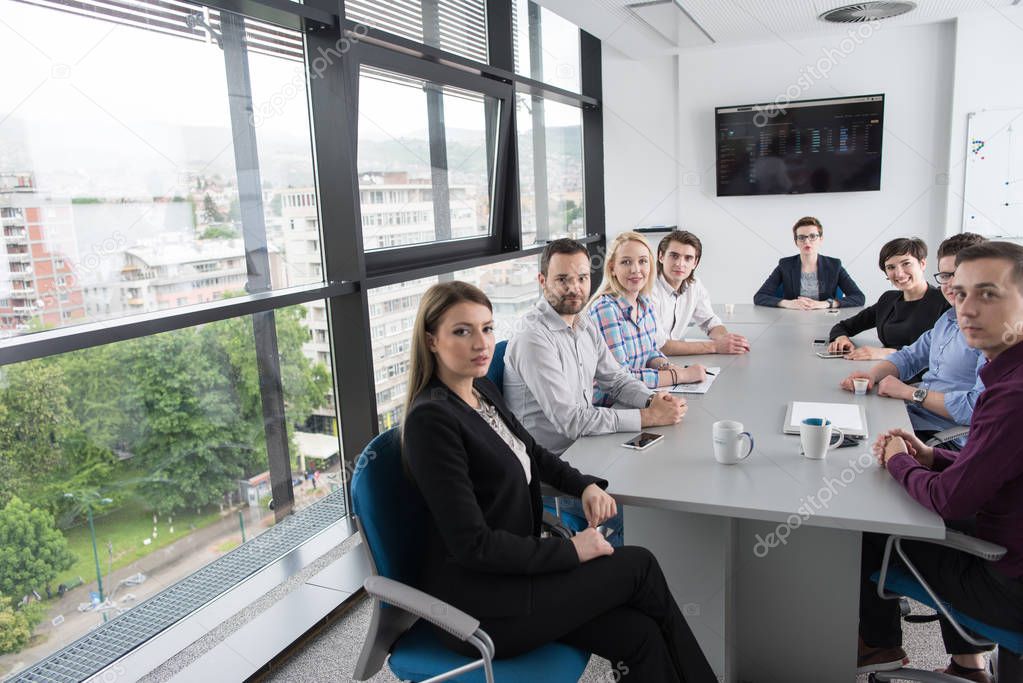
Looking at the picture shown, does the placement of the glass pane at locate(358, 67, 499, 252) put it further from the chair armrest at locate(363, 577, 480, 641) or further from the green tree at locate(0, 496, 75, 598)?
the chair armrest at locate(363, 577, 480, 641)

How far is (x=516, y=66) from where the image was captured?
4.93m

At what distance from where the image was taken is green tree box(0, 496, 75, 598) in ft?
6.39

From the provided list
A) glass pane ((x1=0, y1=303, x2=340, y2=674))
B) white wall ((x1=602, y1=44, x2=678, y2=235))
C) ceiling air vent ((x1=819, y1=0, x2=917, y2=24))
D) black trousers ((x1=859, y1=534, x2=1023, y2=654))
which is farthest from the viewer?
white wall ((x1=602, y1=44, x2=678, y2=235))

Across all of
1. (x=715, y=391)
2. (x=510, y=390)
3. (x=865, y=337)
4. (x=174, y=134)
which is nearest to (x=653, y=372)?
(x=715, y=391)

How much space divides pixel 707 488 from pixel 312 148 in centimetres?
205

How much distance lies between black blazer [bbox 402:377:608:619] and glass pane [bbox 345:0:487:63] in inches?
86.3

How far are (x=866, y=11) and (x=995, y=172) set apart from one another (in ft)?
5.16

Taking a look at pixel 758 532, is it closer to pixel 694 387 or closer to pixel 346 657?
pixel 694 387

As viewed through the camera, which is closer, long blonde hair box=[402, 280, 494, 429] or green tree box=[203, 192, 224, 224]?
long blonde hair box=[402, 280, 494, 429]

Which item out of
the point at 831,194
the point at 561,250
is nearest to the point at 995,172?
the point at 831,194

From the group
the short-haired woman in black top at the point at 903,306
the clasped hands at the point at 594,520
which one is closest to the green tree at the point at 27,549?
the clasped hands at the point at 594,520

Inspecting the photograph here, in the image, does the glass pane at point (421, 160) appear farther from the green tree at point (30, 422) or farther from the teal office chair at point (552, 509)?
the green tree at point (30, 422)

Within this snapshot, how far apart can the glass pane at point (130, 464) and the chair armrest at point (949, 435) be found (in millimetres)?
2276

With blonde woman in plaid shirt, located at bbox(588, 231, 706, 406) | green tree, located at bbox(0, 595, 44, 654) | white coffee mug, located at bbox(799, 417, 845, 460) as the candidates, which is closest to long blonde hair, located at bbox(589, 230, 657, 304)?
blonde woman in plaid shirt, located at bbox(588, 231, 706, 406)
